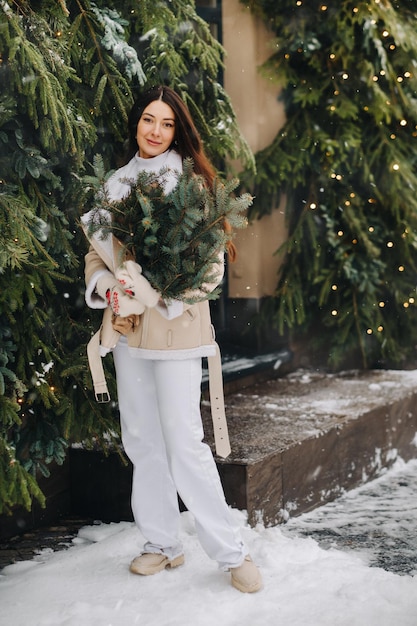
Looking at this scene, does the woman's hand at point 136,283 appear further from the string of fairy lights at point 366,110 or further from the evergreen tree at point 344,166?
the string of fairy lights at point 366,110

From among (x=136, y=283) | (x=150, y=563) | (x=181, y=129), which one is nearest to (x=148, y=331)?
(x=136, y=283)

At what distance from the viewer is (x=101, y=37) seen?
5.00m

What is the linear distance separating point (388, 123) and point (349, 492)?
2889mm

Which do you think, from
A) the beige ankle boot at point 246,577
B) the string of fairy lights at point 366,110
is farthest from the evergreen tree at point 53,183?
the string of fairy lights at point 366,110

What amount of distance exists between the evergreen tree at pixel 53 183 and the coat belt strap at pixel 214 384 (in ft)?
1.16

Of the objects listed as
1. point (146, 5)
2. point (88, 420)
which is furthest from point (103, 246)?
point (146, 5)

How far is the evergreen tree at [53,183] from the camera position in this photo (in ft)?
14.7

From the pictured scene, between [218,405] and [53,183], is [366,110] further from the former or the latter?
[218,405]

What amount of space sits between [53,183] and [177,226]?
91cm

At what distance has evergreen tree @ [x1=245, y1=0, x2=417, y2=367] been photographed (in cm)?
750

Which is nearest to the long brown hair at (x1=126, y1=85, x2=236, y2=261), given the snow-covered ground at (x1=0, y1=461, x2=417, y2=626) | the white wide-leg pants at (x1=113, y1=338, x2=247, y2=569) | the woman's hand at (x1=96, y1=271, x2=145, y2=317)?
the woman's hand at (x1=96, y1=271, x2=145, y2=317)

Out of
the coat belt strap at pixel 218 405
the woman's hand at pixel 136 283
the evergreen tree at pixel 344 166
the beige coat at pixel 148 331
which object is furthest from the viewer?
the evergreen tree at pixel 344 166

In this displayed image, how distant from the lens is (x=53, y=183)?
479cm

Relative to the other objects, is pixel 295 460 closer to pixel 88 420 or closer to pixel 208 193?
pixel 88 420
